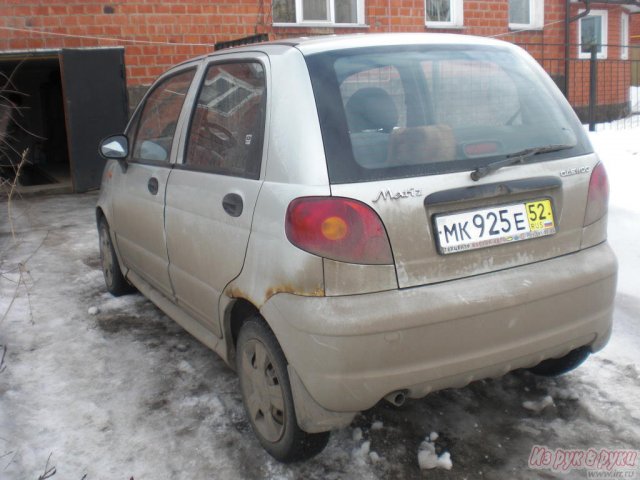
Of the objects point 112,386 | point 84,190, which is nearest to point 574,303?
point 112,386

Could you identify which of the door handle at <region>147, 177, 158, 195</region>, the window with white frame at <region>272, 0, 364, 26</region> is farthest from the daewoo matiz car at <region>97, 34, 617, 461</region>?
the window with white frame at <region>272, 0, 364, 26</region>

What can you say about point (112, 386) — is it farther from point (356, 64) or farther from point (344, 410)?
point (356, 64)

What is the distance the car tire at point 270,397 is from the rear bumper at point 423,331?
0.16 metres

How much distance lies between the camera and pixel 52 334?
14.7ft

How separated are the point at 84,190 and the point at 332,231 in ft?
29.1

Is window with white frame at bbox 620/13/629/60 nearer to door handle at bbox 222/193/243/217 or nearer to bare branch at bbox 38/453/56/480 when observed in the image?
door handle at bbox 222/193/243/217

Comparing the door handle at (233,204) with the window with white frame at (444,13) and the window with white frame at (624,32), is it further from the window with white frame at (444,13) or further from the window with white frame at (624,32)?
the window with white frame at (624,32)

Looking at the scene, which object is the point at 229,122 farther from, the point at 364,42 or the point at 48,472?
the point at 48,472

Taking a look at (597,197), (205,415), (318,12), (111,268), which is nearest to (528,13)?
(318,12)

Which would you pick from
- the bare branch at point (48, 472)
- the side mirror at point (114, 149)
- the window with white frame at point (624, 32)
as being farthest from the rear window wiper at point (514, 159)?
the window with white frame at point (624, 32)

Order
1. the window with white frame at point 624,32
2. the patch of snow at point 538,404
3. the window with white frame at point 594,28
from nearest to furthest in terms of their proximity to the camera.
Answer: the patch of snow at point 538,404 → the window with white frame at point 594,28 → the window with white frame at point 624,32

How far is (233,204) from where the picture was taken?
2.97 metres

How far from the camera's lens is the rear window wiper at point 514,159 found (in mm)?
2658

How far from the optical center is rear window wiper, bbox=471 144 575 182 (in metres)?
2.66
